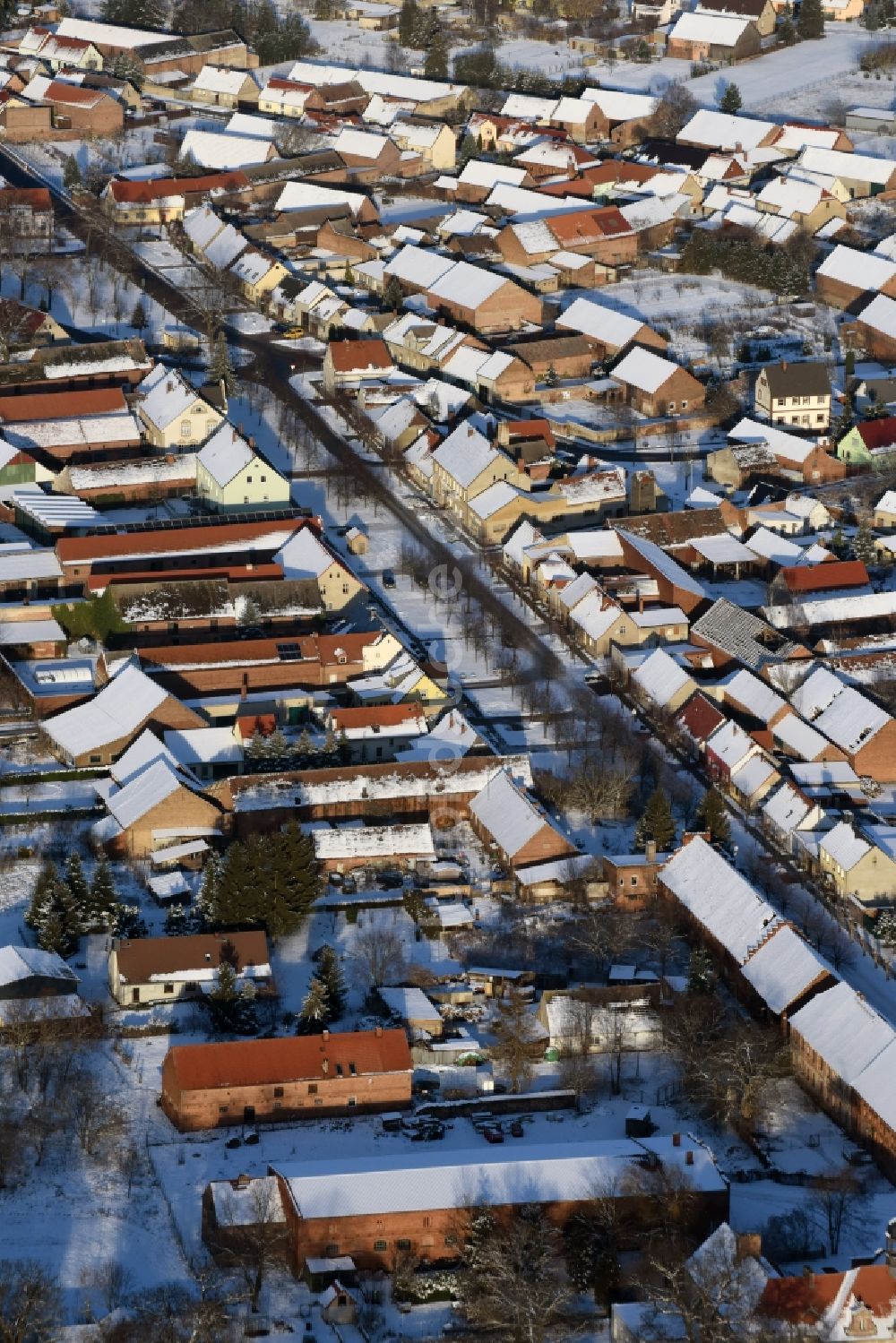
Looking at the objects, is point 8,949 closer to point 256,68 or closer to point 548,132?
point 548,132

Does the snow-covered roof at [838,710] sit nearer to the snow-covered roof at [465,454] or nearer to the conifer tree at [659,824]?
the conifer tree at [659,824]

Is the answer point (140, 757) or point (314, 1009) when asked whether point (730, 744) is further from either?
point (314, 1009)

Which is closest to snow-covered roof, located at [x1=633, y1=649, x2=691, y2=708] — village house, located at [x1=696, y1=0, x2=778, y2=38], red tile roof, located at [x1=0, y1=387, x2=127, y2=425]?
red tile roof, located at [x1=0, y1=387, x2=127, y2=425]

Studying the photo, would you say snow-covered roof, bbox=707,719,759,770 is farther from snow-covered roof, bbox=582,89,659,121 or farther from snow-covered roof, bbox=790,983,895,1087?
snow-covered roof, bbox=582,89,659,121

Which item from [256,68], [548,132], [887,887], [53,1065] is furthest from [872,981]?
[256,68]

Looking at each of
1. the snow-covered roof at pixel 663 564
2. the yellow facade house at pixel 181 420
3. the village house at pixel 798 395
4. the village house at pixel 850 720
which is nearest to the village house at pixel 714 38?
the village house at pixel 798 395

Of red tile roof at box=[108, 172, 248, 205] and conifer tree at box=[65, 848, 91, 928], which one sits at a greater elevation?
red tile roof at box=[108, 172, 248, 205]

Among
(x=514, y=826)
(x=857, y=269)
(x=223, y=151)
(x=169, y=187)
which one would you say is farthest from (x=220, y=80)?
(x=514, y=826)
